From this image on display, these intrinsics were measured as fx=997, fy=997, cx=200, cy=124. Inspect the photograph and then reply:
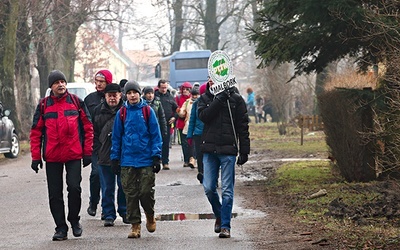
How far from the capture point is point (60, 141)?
1069 centimetres

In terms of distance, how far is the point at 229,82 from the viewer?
10.9 m

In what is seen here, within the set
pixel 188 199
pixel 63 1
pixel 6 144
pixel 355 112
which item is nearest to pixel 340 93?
pixel 355 112

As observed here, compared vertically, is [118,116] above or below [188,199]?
above

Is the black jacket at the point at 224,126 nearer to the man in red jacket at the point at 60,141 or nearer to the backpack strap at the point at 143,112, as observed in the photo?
the backpack strap at the point at 143,112

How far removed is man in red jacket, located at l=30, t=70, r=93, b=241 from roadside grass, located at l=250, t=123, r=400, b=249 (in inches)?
108

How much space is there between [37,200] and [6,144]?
35.1ft

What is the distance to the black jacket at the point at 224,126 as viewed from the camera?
10688mm

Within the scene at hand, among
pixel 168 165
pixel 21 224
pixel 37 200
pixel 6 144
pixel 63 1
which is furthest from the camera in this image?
pixel 63 1

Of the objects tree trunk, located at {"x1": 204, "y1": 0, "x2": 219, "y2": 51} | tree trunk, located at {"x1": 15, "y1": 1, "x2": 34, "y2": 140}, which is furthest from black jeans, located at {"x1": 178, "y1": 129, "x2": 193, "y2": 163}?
tree trunk, located at {"x1": 204, "y1": 0, "x2": 219, "y2": 51}

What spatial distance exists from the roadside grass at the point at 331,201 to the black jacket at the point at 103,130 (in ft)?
8.17

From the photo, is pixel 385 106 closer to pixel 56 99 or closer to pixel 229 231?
pixel 229 231

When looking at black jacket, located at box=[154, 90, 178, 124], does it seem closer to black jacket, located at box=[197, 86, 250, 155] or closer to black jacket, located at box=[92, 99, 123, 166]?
black jacket, located at box=[92, 99, 123, 166]

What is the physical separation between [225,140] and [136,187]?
1.13 metres

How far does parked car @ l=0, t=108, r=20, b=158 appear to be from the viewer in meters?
25.3
